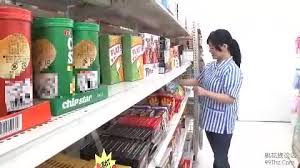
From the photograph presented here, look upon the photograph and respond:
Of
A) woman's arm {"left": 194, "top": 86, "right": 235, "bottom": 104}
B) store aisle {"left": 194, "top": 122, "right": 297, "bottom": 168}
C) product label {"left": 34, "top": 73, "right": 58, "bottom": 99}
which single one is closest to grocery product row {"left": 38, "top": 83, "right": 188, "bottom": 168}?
product label {"left": 34, "top": 73, "right": 58, "bottom": 99}

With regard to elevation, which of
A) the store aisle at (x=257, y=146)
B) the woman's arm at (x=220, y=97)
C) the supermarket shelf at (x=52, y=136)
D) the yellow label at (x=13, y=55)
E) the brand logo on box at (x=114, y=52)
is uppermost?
the brand logo on box at (x=114, y=52)

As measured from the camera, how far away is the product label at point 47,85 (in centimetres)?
65

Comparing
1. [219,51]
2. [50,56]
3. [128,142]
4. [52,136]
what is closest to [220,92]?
[219,51]

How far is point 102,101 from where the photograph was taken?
31.9 inches

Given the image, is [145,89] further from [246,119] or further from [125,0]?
[246,119]

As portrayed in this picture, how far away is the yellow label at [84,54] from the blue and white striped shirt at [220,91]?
2220 millimetres

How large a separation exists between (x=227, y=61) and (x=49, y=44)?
2.45 meters

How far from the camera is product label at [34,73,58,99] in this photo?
655mm

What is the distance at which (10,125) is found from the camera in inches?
18.9

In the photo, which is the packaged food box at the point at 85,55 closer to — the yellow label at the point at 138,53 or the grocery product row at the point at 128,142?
the grocery product row at the point at 128,142

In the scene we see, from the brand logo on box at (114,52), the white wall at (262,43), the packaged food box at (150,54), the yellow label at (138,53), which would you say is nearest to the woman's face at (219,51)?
the packaged food box at (150,54)

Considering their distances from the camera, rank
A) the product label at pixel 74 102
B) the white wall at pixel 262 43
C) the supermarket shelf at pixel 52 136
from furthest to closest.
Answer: the white wall at pixel 262 43 < the product label at pixel 74 102 < the supermarket shelf at pixel 52 136

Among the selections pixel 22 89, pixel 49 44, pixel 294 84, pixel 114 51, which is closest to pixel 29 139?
pixel 22 89

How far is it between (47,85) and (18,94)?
12 centimetres
